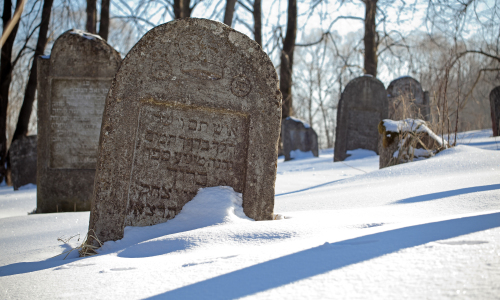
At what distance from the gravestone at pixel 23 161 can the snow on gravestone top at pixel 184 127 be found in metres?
6.41

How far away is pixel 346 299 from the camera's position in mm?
917

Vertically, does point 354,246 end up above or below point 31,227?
above

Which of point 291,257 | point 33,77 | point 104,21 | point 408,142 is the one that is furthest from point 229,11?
point 291,257

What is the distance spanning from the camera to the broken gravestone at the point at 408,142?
452cm

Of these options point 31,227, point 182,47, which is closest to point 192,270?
point 182,47

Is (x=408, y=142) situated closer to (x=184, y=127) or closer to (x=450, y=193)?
(x=450, y=193)

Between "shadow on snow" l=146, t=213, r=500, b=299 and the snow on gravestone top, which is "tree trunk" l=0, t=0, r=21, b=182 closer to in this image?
the snow on gravestone top

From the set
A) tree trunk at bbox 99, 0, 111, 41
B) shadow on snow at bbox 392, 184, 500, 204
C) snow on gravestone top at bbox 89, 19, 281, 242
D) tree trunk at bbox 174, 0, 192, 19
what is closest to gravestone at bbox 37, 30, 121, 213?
snow on gravestone top at bbox 89, 19, 281, 242

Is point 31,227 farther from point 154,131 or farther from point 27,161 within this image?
point 27,161

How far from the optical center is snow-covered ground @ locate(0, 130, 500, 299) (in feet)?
3.24

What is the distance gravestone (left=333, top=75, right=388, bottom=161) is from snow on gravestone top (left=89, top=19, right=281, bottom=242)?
235 inches

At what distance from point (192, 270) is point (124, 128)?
1.22m

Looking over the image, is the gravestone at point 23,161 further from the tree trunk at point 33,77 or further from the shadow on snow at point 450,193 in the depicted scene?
the shadow on snow at point 450,193

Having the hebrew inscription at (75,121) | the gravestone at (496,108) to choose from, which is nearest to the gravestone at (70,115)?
the hebrew inscription at (75,121)
